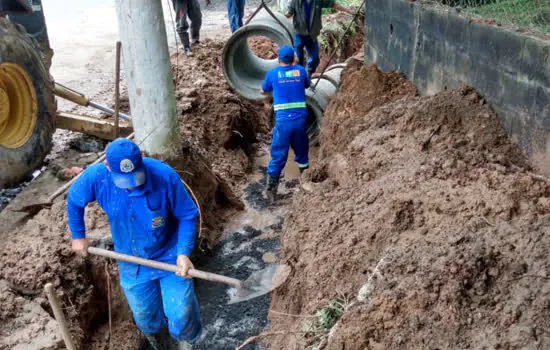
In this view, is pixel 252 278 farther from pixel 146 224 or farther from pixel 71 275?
pixel 71 275

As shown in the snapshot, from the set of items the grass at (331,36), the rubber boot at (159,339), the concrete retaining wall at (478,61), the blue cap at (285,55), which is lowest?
the rubber boot at (159,339)

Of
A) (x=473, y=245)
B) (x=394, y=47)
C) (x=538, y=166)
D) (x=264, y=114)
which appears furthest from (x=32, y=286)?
(x=264, y=114)

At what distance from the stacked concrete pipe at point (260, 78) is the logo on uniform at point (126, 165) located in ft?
17.0

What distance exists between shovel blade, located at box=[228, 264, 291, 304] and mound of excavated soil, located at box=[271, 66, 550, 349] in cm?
11

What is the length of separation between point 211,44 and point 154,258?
771 centimetres

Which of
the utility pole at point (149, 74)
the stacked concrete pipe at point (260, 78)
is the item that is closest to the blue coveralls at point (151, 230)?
the utility pole at point (149, 74)

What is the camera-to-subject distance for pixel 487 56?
407 centimetres

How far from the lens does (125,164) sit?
3361 mm

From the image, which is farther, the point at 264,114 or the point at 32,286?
the point at 264,114

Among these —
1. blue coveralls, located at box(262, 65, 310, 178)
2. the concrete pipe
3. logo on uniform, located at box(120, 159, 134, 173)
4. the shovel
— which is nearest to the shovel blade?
the shovel

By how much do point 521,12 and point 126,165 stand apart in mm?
3387

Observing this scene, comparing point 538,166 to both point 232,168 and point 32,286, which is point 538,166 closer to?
point 32,286

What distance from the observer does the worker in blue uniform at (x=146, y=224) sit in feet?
11.5

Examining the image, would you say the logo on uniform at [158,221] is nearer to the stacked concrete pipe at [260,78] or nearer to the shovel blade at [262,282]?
the shovel blade at [262,282]
